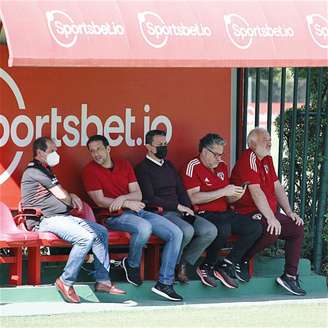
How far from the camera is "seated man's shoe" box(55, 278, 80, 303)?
9.23m

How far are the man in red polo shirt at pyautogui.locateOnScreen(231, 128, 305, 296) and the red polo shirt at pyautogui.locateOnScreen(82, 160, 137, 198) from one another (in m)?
1.10

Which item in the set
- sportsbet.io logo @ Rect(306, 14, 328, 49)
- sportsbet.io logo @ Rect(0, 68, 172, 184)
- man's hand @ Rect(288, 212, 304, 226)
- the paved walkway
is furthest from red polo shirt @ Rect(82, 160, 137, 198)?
sportsbet.io logo @ Rect(306, 14, 328, 49)

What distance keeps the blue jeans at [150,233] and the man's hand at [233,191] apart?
67 centimetres

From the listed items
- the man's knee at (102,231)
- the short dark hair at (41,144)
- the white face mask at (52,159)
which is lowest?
the man's knee at (102,231)

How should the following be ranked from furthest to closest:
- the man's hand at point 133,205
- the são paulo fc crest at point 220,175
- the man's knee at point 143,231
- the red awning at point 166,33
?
the são paulo fc crest at point 220,175, the man's hand at point 133,205, the man's knee at point 143,231, the red awning at point 166,33

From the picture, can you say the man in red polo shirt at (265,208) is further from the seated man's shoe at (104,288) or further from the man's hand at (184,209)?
the seated man's shoe at (104,288)

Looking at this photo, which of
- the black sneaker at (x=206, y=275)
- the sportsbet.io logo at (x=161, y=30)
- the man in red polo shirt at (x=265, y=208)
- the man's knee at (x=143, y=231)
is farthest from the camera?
the man in red polo shirt at (x=265, y=208)

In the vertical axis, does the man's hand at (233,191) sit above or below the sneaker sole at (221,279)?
above

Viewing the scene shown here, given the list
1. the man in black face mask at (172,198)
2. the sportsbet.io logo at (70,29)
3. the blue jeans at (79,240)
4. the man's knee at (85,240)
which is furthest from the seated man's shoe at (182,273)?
the sportsbet.io logo at (70,29)

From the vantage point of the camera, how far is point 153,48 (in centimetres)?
894

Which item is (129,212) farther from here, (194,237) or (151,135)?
(151,135)

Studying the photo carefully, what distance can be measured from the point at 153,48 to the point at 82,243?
5.71ft

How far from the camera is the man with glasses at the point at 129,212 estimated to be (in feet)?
31.4

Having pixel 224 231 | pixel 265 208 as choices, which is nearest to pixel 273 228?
pixel 265 208
